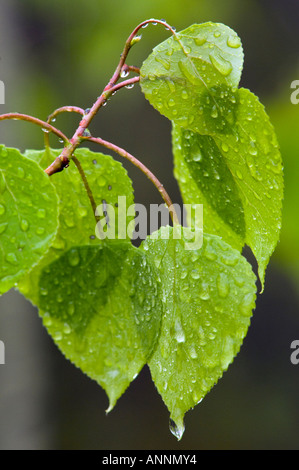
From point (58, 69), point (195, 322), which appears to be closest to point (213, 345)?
point (195, 322)

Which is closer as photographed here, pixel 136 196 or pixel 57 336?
pixel 57 336

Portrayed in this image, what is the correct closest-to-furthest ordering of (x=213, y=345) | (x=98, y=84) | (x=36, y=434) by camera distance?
(x=213, y=345)
(x=98, y=84)
(x=36, y=434)

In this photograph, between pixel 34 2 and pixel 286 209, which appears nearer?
pixel 286 209

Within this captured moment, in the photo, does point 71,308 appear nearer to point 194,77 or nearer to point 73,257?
point 73,257

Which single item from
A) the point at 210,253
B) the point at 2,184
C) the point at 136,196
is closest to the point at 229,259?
the point at 210,253

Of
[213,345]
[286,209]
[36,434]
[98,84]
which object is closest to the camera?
[213,345]

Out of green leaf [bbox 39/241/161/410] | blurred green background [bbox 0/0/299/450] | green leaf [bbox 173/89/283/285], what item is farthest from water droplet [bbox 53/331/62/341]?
blurred green background [bbox 0/0/299/450]

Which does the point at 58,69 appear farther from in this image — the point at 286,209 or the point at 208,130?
the point at 208,130

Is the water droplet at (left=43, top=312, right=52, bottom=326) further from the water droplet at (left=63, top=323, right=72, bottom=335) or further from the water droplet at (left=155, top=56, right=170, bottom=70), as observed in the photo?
the water droplet at (left=155, top=56, right=170, bottom=70)
